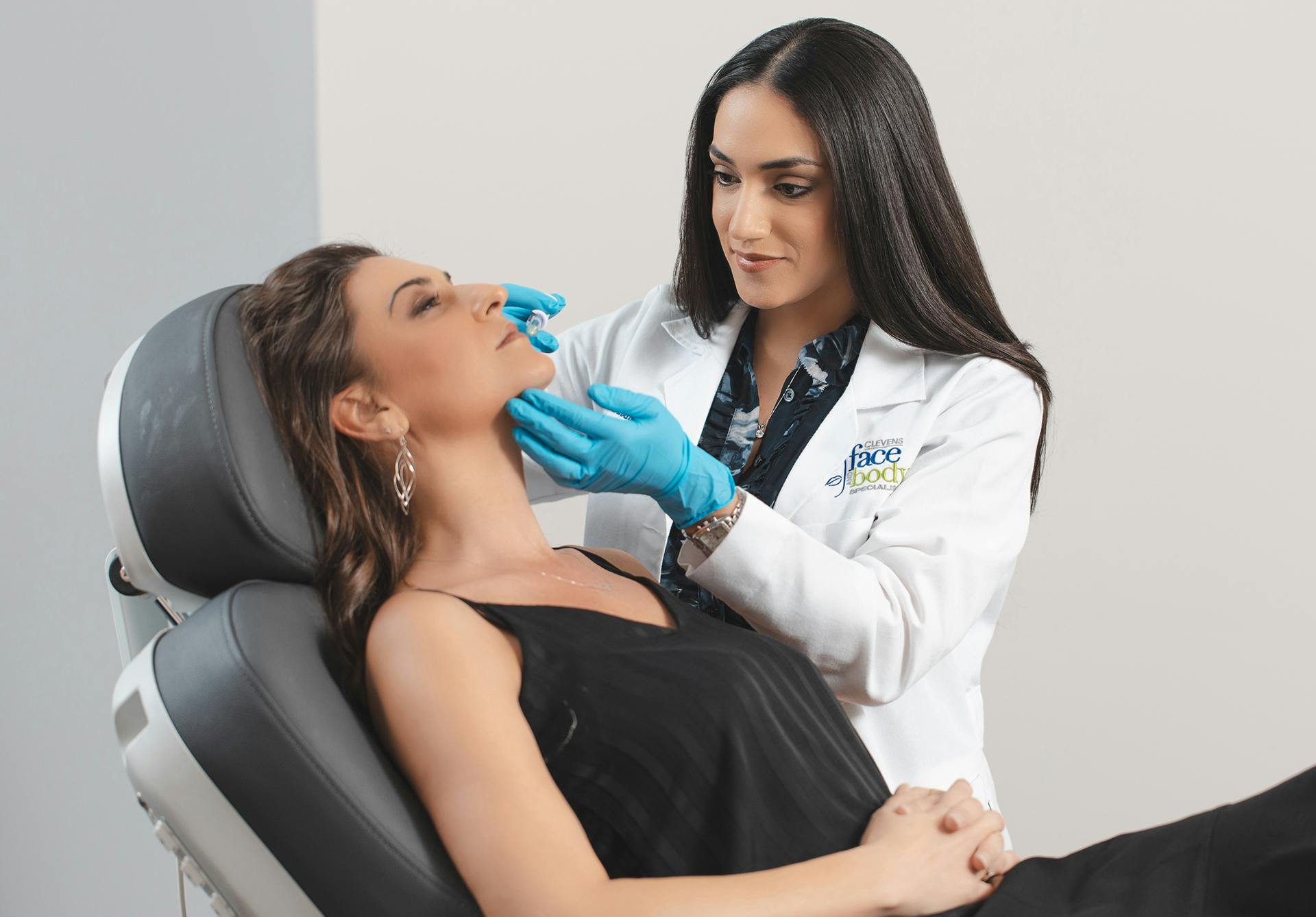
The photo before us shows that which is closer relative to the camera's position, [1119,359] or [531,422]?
[531,422]

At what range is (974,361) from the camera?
1.61 m

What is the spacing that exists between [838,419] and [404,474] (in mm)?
597

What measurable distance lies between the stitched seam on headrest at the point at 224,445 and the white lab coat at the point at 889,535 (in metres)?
0.49

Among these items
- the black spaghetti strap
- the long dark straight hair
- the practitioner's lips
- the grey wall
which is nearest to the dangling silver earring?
the black spaghetti strap

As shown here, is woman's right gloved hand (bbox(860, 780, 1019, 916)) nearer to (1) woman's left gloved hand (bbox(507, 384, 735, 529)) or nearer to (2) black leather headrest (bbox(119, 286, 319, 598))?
Result: (1) woman's left gloved hand (bbox(507, 384, 735, 529))

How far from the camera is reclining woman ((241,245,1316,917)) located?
1.06 m

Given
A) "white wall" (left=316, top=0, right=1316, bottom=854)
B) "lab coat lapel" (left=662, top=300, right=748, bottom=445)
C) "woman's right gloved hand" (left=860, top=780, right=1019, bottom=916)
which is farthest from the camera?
"white wall" (left=316, top=0, right=1316, bottom=854)

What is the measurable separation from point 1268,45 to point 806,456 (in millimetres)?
1469

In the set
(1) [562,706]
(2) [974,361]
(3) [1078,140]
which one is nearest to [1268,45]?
(3) [1078,140]

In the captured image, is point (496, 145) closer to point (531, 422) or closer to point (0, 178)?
point (0, 178)

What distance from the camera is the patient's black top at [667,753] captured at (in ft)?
3.83

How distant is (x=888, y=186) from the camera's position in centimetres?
157

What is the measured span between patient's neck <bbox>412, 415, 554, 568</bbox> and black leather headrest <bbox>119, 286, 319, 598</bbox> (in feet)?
0.61

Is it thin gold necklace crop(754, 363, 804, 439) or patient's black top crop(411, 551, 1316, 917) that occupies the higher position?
thin gold necklace crop(754, 363, 804, 439)
